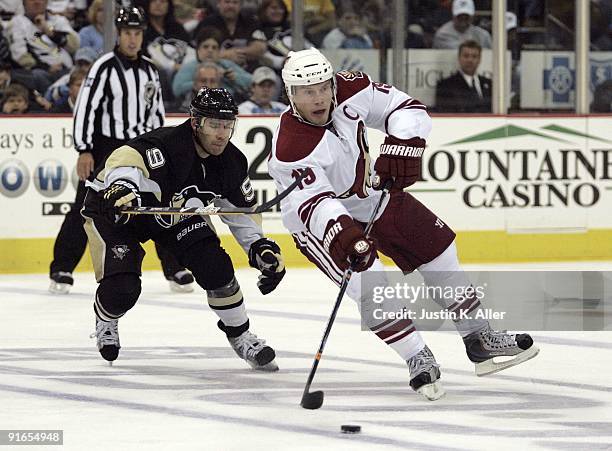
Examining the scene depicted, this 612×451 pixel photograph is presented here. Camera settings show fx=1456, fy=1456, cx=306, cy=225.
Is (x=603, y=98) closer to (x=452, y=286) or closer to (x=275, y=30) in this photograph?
(x=275, y=30)

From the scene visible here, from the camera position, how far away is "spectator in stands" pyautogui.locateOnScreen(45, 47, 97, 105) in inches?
294

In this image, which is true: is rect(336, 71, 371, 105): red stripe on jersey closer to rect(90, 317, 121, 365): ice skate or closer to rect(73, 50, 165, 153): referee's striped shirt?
rect(90, 317, 121, 365): ice skate

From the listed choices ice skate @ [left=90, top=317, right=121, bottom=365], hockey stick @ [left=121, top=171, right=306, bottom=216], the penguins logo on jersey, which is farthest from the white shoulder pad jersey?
ice skate @ [left=90, top=317, right=121, bottom=365]

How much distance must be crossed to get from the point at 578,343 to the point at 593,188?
10.4 ft

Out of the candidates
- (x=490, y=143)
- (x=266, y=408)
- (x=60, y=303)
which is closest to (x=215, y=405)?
(x=266, y=408)

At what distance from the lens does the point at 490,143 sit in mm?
7891

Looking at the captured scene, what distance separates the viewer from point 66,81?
7496mm

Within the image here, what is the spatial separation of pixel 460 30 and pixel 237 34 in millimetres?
1270

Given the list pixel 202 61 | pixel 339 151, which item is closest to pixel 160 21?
pixel 202 61

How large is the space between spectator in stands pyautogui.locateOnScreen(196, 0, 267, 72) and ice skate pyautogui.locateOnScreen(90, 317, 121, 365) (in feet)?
11.2

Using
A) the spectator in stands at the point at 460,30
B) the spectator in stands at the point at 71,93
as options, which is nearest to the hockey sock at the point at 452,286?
the spectator in stands at the point at 71,93

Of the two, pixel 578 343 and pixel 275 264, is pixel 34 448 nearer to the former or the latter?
pixel 275 264

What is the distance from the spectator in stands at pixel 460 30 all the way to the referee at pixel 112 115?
2.08 meters

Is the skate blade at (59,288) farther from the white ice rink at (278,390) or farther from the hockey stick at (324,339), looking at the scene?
the hockey stick at (324,339)
